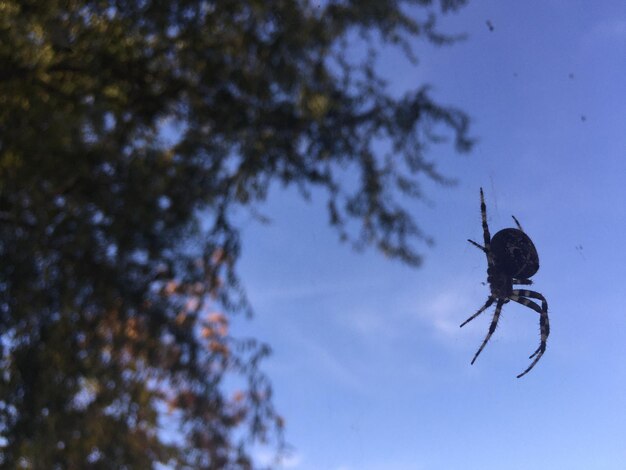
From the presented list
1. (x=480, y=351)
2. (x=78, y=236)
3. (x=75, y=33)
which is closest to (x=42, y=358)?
(x=78, y=236)

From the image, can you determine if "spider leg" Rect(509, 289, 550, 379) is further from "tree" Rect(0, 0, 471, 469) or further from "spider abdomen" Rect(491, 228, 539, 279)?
"tree" Rect(0, 0, 471, 469)

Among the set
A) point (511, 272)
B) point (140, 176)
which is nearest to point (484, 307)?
point (511, 272)

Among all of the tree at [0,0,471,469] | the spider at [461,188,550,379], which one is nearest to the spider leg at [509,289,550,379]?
the spider at [461,188,550,379]

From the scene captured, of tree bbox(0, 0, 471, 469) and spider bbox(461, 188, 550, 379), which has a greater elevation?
spider bbox(461, 188, 550, 379)

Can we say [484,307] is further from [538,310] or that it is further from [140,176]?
[140,176]

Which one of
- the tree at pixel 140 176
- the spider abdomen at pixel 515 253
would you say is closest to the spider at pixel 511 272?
the spider abdomen at pixel 515 253

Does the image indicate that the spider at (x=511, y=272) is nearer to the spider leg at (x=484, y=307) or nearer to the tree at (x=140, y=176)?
the spider leg at (x=484, y=307)

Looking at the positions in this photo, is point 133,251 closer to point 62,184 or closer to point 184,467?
point 62,184
